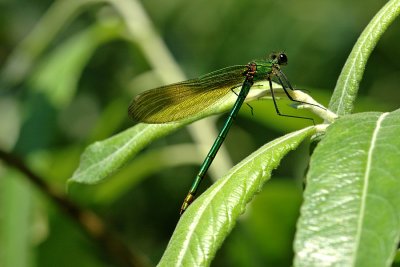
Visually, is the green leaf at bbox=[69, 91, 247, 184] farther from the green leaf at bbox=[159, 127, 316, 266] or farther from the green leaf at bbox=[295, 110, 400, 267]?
the green leaf at bbox=[295, 110, 400, 267]

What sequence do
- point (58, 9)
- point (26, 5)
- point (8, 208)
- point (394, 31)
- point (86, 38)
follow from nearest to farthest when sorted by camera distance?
point (8, 208) < point (86, 38) < point (58, 9) < point (394, 31) < point (26, 5)

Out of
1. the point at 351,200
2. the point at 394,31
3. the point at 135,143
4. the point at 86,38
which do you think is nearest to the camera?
the point at 351,200

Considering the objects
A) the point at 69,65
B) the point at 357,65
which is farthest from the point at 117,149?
the point at 69,65

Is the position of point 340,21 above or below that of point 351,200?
above

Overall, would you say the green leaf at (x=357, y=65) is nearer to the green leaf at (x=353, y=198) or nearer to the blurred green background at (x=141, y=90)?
the green leaf at (x=353, y=198)

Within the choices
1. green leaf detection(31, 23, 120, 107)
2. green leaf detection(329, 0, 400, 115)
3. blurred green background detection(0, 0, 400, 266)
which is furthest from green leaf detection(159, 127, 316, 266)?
green leaf detection(31, 23, 120, 107)

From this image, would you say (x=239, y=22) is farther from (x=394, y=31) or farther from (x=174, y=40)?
(x=394, y=31)

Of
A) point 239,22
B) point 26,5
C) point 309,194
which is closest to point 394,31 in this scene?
point 239,22
